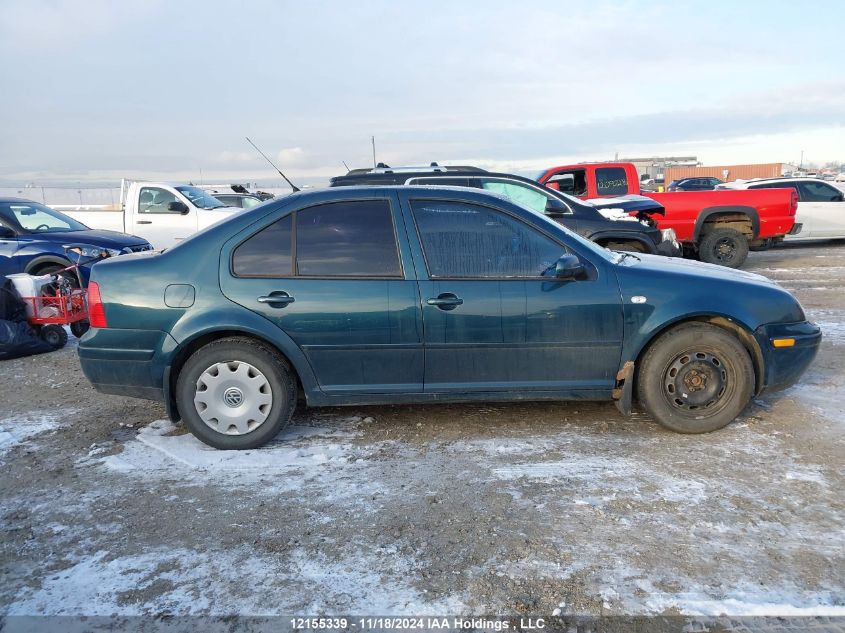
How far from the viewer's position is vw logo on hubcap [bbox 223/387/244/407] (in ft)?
12.8

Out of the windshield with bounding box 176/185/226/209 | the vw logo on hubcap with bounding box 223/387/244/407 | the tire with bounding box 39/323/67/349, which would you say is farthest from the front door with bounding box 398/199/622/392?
the windshield with bounding box 176/185/226/209

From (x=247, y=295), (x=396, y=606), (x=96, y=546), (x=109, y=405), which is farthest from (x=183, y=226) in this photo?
(x=396, y=606)

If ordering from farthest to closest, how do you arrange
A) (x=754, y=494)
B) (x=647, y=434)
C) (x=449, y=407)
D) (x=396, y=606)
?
(x=449, y=407) → (x=647, y=434) → (x=754, y=494) → (x=396, y=606)

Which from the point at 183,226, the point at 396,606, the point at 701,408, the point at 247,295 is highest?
the point at 183,226

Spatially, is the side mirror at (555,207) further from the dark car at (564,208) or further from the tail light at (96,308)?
the tail light at (96,308)

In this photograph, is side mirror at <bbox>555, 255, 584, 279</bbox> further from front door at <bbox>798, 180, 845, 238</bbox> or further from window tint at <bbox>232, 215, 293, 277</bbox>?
front door at <bbox>798, 180, 845, 238</bbox>

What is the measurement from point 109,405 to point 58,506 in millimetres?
1710

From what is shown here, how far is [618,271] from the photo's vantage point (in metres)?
3.95

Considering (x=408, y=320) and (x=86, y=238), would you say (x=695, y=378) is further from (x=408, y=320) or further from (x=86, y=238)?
(x=86, y=238)

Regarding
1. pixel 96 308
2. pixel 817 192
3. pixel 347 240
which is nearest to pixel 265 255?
pixel 347 240

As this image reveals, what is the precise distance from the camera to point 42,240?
8070 mm

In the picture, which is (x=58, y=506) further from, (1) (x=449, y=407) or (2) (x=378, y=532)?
(1) (x=449, y=407)

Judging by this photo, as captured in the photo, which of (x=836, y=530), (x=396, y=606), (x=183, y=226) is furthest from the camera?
(x=183, y=226)

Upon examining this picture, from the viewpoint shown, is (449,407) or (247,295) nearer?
(247,295)
